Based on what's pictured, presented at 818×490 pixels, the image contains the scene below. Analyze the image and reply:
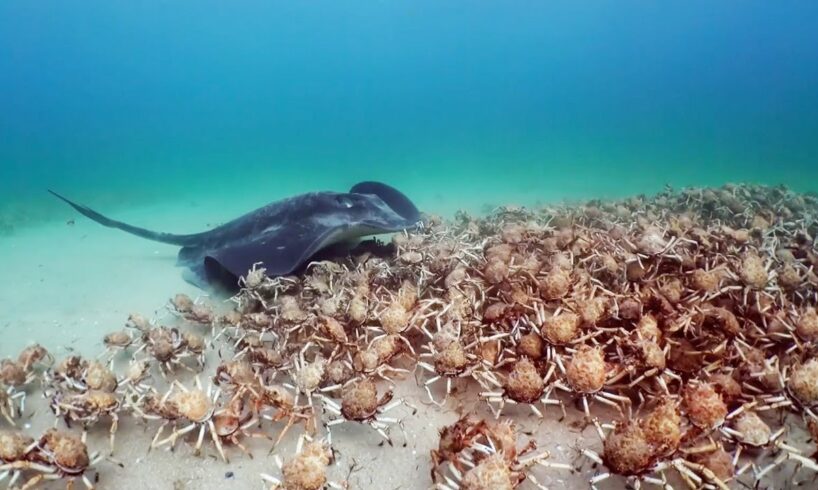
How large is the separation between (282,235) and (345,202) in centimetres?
117

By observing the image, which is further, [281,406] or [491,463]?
[281,406]

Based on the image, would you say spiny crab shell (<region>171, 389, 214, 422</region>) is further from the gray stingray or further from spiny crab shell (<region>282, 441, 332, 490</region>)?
the gray stingray

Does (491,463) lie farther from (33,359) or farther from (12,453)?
(33,359)

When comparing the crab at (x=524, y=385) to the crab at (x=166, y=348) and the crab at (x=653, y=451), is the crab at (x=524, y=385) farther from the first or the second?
the crab at (x=166, y=348)

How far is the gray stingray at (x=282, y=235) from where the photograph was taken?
554 cm

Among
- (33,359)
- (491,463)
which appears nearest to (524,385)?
(491,463)

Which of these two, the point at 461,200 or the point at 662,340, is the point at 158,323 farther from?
the point at 461,200

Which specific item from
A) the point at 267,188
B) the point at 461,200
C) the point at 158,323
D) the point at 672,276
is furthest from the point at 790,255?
the point at 267,188

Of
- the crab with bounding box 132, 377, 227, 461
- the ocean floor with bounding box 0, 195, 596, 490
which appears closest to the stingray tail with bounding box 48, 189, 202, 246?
the ocean floor with bounding box 0, 195, 596, 490

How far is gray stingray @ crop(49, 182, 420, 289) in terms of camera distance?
5543mm

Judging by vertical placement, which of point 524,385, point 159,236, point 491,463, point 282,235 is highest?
point 282,235

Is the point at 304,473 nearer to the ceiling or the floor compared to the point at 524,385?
nearer to the floor

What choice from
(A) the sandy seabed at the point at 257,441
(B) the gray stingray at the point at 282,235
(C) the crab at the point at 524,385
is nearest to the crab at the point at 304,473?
(A) the sandy seabed at the point at 257,441

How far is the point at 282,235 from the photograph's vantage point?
6.30 metres
